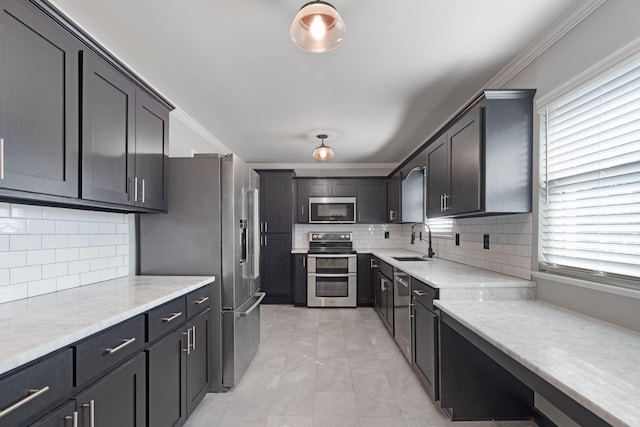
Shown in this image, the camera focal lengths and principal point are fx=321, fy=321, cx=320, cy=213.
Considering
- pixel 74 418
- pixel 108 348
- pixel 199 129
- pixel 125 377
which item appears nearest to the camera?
pixel 74 418

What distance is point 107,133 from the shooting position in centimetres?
184

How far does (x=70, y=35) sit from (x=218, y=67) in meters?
0.96

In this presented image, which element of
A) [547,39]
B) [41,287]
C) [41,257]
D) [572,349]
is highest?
[547,39]

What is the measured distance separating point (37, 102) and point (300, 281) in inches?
170

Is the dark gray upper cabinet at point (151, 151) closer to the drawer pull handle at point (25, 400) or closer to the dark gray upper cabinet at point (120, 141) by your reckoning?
the dark gray upper cabinet at point (120, 141)

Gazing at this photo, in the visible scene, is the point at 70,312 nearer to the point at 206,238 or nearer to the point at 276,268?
the point at 206,238

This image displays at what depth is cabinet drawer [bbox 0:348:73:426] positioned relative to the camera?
0.91 m

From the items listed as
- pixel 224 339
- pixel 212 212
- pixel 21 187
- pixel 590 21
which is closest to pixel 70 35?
pixel 21 187

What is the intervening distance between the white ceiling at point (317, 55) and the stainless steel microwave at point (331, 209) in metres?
2.08

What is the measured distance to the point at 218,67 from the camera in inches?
93.4

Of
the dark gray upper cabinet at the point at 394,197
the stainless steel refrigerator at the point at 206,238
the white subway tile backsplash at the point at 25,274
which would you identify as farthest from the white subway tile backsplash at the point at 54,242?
the dark gray upper cabinet at the point at 394,197

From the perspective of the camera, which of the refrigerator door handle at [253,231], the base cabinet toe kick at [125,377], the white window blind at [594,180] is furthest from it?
the refrigerator door handle at [253,231]

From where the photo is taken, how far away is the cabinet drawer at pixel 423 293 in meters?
2.22

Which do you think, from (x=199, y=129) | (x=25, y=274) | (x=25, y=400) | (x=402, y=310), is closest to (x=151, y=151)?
(x=25, y=274)
